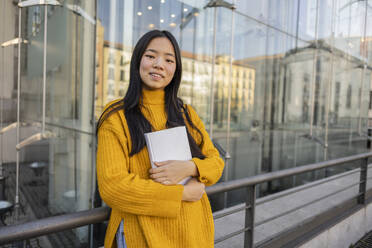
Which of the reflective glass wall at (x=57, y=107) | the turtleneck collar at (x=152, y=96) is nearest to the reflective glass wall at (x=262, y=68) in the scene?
the reflective glass wall at (x=57, y=107)

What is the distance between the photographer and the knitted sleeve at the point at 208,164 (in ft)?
3.73

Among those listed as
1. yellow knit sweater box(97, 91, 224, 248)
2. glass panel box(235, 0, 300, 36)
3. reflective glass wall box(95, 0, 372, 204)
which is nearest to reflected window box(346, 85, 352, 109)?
reflective glass wall box(95, 0, 372, 204)

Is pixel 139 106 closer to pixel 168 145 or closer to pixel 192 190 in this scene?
pixel 168 145

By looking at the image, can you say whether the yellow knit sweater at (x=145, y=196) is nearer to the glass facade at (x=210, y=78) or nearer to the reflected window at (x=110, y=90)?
the glass facade at (x=210, y=78)

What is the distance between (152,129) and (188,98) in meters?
4.59

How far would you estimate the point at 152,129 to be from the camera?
1.16 metres

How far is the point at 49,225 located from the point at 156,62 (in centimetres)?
83

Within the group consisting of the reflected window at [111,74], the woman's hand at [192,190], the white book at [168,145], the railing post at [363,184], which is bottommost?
the railing post at [363,184]

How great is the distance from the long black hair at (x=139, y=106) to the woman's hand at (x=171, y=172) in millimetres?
124

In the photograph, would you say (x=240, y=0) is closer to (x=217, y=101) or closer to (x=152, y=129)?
(x=217, y=101)

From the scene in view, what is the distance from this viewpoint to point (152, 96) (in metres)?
1.23

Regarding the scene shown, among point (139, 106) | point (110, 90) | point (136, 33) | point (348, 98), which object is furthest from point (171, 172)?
point (348, 98)

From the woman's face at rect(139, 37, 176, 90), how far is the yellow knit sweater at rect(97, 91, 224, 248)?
0.25 feet

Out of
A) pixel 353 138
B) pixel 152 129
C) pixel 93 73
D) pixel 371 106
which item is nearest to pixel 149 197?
pixel 152 129
